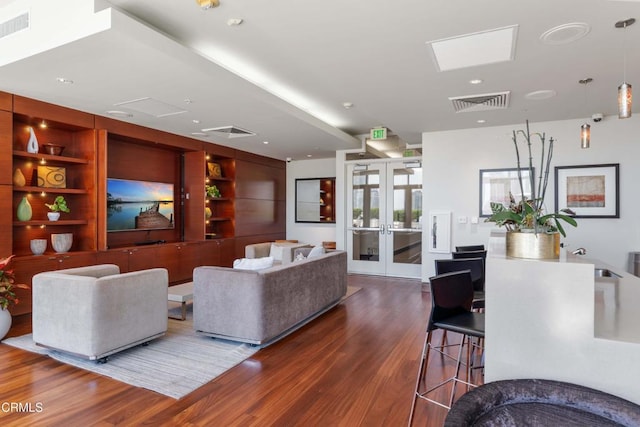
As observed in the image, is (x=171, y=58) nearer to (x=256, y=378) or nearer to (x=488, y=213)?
(x=256, y=378)

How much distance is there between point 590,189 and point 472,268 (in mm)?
3406

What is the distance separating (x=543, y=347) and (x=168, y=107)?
4.65 m

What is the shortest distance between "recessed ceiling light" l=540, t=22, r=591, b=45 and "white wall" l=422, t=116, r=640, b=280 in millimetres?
2862

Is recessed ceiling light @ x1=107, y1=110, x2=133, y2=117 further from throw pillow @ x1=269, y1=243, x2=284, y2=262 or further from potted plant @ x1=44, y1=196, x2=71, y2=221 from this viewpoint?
throw pillow @ x1=269, y1=243, x2=284, y2=262

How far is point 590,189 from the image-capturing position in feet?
17.6

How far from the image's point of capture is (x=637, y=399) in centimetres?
139

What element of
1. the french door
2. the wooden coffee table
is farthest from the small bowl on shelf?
Result: the french door

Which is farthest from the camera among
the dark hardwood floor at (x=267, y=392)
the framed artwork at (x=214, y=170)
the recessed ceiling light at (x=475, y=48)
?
the framed artwork at (x=214, y=170)

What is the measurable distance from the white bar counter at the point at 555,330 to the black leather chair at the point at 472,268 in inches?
55.3

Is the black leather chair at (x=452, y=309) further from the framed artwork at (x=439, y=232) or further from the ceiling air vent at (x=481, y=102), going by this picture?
the framed artwork at (x=439, y=232)

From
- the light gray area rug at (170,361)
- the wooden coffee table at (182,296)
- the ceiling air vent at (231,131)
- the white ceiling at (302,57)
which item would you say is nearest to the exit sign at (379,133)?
the white ceiling at (302,57)

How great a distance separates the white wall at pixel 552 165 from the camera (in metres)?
5.19

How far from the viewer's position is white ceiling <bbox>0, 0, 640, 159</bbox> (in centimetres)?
270

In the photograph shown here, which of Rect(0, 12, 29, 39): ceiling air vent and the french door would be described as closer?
Rect(0, 12, 29, 39): ceiling air vent
